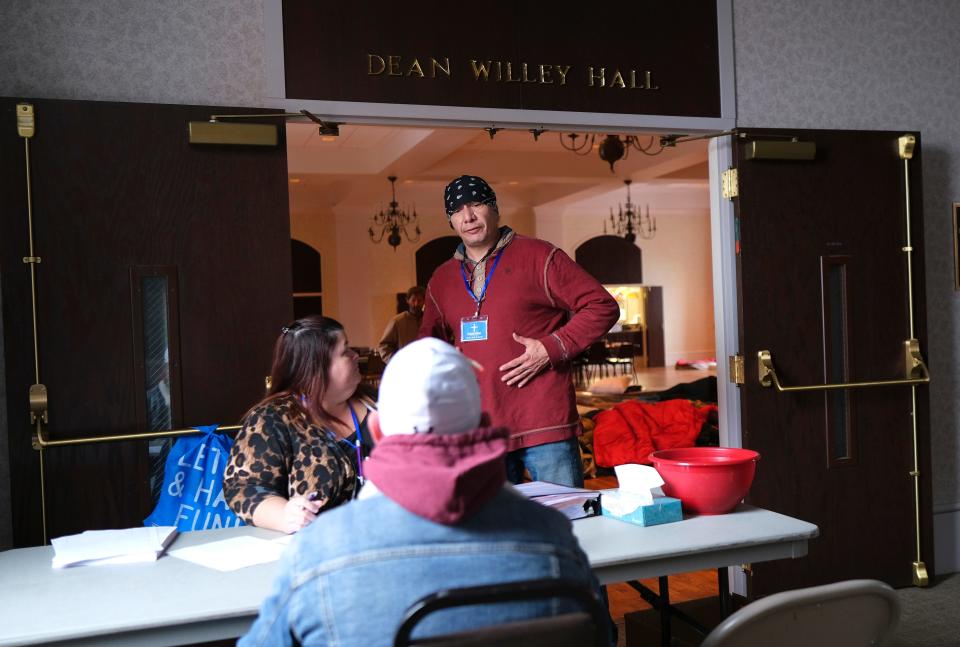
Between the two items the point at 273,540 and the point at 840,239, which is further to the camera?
the point at 840,239

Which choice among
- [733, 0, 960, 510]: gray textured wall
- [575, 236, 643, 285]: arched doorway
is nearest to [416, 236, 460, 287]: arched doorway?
[575, 236, 643, 285]: arched doorway

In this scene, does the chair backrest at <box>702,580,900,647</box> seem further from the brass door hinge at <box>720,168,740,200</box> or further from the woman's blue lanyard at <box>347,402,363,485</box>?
the brass door hinge at <box>720,168,740,200</box>

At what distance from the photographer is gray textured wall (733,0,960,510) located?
3.96m

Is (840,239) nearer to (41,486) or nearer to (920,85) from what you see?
(920,85)

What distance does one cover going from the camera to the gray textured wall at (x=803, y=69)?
9.95ft

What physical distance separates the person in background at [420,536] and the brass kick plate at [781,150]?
2.89m

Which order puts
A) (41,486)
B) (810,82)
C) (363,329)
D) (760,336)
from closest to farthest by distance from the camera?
(41,486) < (760,336) < (810,82) < (363,329)

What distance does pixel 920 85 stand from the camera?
13.9 ft

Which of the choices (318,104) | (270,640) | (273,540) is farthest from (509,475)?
(270,640)

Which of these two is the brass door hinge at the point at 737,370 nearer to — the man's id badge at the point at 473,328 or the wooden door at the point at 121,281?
the man's id badge at the point at 473,328

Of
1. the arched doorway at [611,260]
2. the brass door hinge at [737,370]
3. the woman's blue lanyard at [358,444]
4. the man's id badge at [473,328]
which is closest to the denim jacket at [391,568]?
the woman's blue lanyard at [358,444]

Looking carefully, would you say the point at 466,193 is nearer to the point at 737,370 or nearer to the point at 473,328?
the point at 473,328

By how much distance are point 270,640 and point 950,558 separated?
4.01m

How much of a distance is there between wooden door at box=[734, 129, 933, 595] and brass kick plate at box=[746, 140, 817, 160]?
→ 0.5 inches
